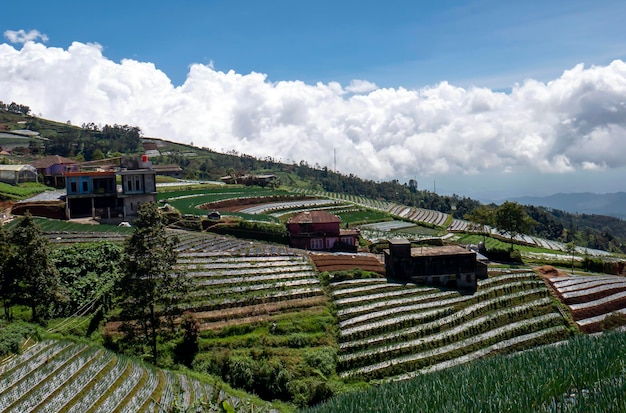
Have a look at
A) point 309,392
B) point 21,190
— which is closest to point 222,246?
point 309,392

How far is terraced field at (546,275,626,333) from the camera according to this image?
37281 millimetres

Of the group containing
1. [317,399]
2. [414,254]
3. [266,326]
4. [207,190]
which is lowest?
[317,399]

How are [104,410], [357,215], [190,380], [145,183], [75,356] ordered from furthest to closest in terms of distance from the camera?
[357,215] → [145,183] → [190,380] → [75,356] → [104,410]

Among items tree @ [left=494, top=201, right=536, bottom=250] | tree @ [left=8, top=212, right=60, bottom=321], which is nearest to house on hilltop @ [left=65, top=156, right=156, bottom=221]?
tree @ [left=8, top=212, right=60, bottom=321]

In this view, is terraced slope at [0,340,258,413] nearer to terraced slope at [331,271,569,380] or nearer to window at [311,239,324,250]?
terraced slope at [331,271,569,380]

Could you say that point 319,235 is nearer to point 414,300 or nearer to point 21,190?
point 414,300

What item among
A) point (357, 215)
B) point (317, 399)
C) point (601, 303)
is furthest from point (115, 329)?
point (357, 215)

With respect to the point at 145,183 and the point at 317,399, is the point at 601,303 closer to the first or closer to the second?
the point at 317,399

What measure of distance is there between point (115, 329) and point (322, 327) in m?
12.2

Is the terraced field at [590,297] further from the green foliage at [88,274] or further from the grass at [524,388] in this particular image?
the green foliage at [88,274]

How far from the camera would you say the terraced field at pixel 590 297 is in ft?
122

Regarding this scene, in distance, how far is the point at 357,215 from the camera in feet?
257

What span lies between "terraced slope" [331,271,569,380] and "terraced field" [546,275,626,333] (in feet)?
4.80

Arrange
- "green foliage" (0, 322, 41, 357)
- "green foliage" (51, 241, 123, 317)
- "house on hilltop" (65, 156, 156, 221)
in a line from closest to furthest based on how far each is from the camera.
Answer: "green foliage" (0, 322, 41, 357) → "green foliage" (51, 241, 123, 317) → "house on hilltop" (65, 156, 156, 221)
